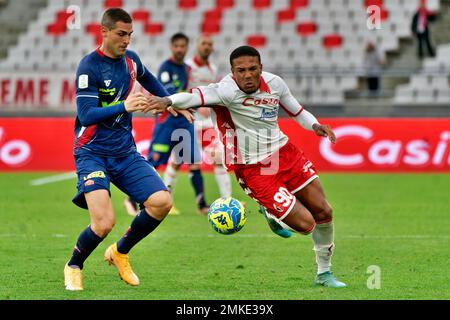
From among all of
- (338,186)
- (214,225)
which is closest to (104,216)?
(214,225)

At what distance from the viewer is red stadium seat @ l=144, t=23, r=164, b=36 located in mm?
29297

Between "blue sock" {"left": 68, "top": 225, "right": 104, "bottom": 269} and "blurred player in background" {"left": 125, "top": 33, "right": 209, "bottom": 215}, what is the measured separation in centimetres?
565

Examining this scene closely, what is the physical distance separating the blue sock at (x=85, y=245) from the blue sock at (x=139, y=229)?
1.11 feet

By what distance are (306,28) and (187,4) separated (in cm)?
384

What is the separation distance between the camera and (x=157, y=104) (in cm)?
816

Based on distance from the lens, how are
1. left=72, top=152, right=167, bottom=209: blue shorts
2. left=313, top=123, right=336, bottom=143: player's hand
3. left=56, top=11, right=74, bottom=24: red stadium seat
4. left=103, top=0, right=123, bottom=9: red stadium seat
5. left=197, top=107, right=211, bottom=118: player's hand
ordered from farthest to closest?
left=56, top=11, right=74, bottom=24: red stadium seat → left=103, top=0, right=123, bottom=9: red stadium seat → left=197, top=107, right=211, bottom=118: player's hand → left=313, top=123, right=336, bottom=143: player's hand → left=72, top=152, right=167, bottom=209: blue shorts

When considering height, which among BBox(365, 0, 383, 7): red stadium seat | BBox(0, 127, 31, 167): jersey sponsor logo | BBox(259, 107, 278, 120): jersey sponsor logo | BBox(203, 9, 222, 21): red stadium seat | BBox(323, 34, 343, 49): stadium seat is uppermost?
BBox(365, 0, 383, 7): red stadium seat

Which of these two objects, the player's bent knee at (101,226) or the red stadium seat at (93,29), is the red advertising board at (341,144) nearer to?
the red stadium seat at (93,29)

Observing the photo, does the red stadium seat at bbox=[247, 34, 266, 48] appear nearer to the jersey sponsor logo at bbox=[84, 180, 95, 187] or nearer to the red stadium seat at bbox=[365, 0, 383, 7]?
the red stadium seat at bbox=[365, 0, 383, 7]

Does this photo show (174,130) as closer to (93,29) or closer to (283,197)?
(283,197)

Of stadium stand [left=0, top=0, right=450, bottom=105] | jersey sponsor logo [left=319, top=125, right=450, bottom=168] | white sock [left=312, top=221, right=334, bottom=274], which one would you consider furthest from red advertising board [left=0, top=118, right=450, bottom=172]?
white sock [left=312, top=221, right=334, bottom=274]

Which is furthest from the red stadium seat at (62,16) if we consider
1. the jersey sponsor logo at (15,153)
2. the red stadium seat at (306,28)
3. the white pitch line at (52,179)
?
the white pitch line at (52,179)

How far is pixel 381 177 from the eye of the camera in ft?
63.9
